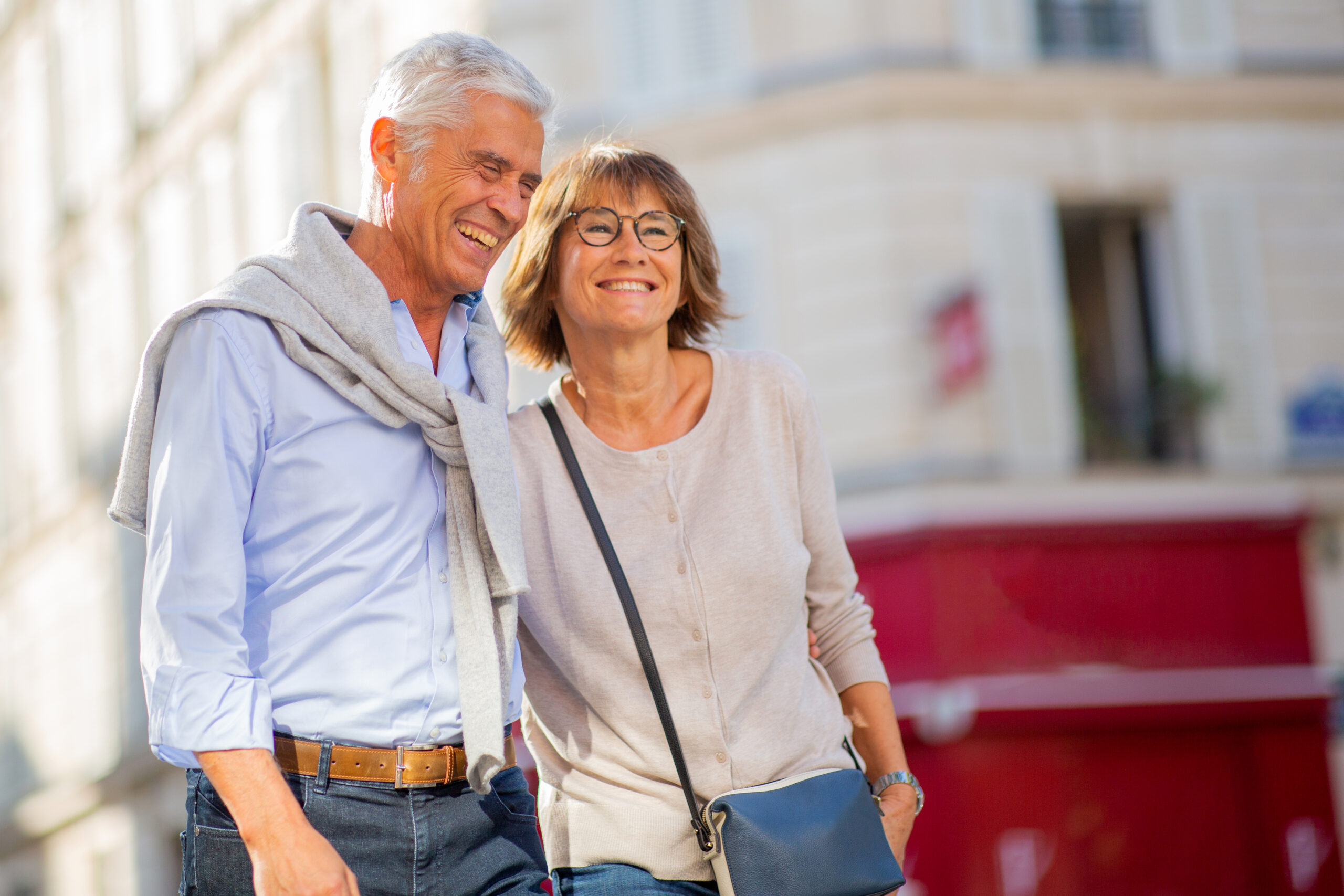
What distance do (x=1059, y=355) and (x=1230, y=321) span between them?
4.54 ft

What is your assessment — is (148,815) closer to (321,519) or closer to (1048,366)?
(1048,366)

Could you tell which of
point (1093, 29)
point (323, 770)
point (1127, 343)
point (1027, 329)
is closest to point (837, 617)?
point (323, 770)

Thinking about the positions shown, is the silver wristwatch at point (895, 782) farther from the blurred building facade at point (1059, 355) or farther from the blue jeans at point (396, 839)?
the blurred building facade at point (1059, 355)

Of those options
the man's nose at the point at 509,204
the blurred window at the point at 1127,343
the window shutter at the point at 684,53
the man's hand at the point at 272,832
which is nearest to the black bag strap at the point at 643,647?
the man's nose at the point at 509,204

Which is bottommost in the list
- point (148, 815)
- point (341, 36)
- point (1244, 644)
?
point (148, 815)

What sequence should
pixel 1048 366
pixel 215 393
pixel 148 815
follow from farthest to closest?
1. pixel 148 815
2. pixel 1048 366
3. pixel 215 393

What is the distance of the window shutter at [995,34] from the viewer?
11.0 meters

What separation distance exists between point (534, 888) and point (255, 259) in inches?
41.8

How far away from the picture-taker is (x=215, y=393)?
2.13 meters

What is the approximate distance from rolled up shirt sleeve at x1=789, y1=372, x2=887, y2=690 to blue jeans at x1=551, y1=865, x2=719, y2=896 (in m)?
0.56

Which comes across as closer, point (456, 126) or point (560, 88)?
point (456, 126)

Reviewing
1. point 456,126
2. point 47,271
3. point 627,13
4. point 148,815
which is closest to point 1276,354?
point 627,13

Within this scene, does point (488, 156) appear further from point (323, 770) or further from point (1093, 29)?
point (1093, 29)

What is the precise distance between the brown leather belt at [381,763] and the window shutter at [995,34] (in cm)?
956
